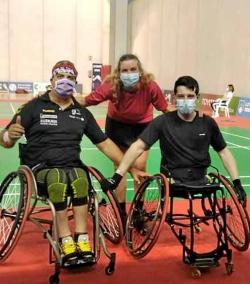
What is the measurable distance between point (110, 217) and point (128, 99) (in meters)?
0.94

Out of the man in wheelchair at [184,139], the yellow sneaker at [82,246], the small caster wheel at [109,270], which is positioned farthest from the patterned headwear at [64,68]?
the small caster wheel at [109,270]

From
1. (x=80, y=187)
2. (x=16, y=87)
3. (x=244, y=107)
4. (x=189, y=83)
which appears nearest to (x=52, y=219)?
(x=80, y=187)

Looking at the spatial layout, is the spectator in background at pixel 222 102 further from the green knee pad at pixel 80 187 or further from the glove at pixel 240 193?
the green knee pad at pixel 80 187

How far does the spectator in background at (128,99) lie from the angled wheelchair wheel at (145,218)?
341mm

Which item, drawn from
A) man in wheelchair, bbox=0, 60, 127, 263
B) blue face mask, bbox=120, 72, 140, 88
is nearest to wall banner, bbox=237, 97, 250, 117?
blue face mask, bbox=120, 72, 140, 88

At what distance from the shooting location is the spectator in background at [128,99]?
3.50 m

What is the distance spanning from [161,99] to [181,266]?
4.57 ft

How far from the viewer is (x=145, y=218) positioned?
3342 mm

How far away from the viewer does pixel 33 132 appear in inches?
118

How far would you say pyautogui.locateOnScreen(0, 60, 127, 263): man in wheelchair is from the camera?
108 inches

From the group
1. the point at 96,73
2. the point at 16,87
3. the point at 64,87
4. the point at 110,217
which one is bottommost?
the point at 16,87

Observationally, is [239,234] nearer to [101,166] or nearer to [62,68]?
[62,68]

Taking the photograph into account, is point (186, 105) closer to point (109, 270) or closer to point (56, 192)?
point (56, 192)

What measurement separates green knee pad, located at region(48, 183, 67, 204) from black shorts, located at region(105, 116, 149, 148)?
1.16 metres
